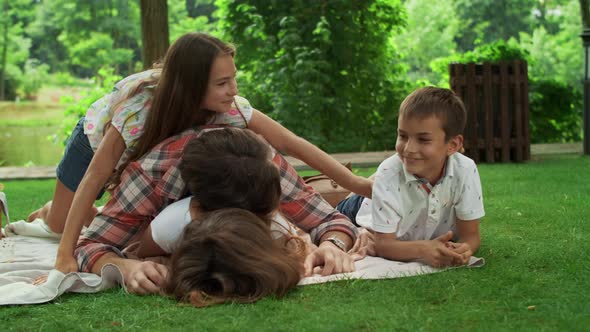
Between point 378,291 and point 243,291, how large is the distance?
49 centimetres

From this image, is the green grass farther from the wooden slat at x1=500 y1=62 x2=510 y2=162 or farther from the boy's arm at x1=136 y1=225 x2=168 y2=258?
the wooden slat at x1=500 y1=62 x2=510 y2=162

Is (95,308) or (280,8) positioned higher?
(280,8)

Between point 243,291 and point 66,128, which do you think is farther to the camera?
point 66,128

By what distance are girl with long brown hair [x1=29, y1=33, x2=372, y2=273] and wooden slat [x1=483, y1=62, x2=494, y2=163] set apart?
492cm

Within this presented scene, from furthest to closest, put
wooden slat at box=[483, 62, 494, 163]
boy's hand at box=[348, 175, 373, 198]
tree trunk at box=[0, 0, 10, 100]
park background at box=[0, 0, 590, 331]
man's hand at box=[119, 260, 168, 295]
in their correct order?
tree trunk at box=[0, 0, 10, 100] < wooden slat at box=[483, 62, 494, 163] < boy's hand at box=[348, 175, 373, 198] < man's hand at box=[119, 260, 168, 295] < park background at box=[0, 0, 590, 331]

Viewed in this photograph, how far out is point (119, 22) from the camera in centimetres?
2648

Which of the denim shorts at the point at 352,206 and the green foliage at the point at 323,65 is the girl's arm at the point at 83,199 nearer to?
the denim shorts at the point at 352,206

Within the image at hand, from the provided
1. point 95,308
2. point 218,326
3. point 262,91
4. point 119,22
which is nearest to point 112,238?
point 95,308

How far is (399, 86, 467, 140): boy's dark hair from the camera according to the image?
359cm

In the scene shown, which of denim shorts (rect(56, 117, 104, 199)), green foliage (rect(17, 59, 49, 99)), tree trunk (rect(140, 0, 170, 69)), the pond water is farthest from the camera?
green foliage (rect(17, 59, 49, 99))

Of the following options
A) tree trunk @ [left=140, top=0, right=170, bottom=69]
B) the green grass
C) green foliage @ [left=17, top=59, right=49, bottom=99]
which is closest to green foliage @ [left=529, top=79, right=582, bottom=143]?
tree trunk @ [left=140, top=0, right=170, bottom=69]

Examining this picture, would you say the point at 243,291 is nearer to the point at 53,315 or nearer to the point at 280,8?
the point at 53,315

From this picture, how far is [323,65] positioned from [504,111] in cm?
309

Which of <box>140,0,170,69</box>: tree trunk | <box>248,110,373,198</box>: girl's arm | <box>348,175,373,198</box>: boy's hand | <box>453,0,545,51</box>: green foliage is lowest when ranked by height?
<box>453,0,545,51</box>: green foliage
